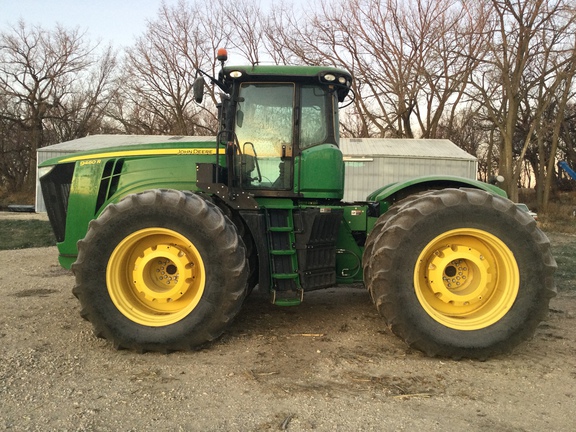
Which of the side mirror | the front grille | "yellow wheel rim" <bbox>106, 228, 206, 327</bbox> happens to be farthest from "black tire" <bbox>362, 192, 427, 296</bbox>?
the front grille

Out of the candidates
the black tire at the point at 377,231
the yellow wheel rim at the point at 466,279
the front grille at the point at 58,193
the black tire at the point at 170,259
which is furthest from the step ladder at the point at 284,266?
the front grille at the point at 58,193

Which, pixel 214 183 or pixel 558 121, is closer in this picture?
pixel 214 183

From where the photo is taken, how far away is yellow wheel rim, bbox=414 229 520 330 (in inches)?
143

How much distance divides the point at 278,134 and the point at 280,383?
2290mm

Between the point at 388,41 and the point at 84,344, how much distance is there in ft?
78.8

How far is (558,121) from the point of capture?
22156mm

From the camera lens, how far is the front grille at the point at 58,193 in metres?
4.70

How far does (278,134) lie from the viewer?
4320mm

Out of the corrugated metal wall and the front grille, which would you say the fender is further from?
the corrugated metal wall

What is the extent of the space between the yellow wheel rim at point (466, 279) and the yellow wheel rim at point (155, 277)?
1.88 m

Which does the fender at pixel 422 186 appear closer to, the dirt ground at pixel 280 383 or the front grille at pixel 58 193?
the dirt ground at pixel 280 383

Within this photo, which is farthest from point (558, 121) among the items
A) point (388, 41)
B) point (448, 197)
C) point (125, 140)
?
point (448, 197)

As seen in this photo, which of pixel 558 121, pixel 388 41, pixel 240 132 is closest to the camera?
pixel 240 132

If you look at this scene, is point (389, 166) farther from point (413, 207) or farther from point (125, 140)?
point (413, 207)
